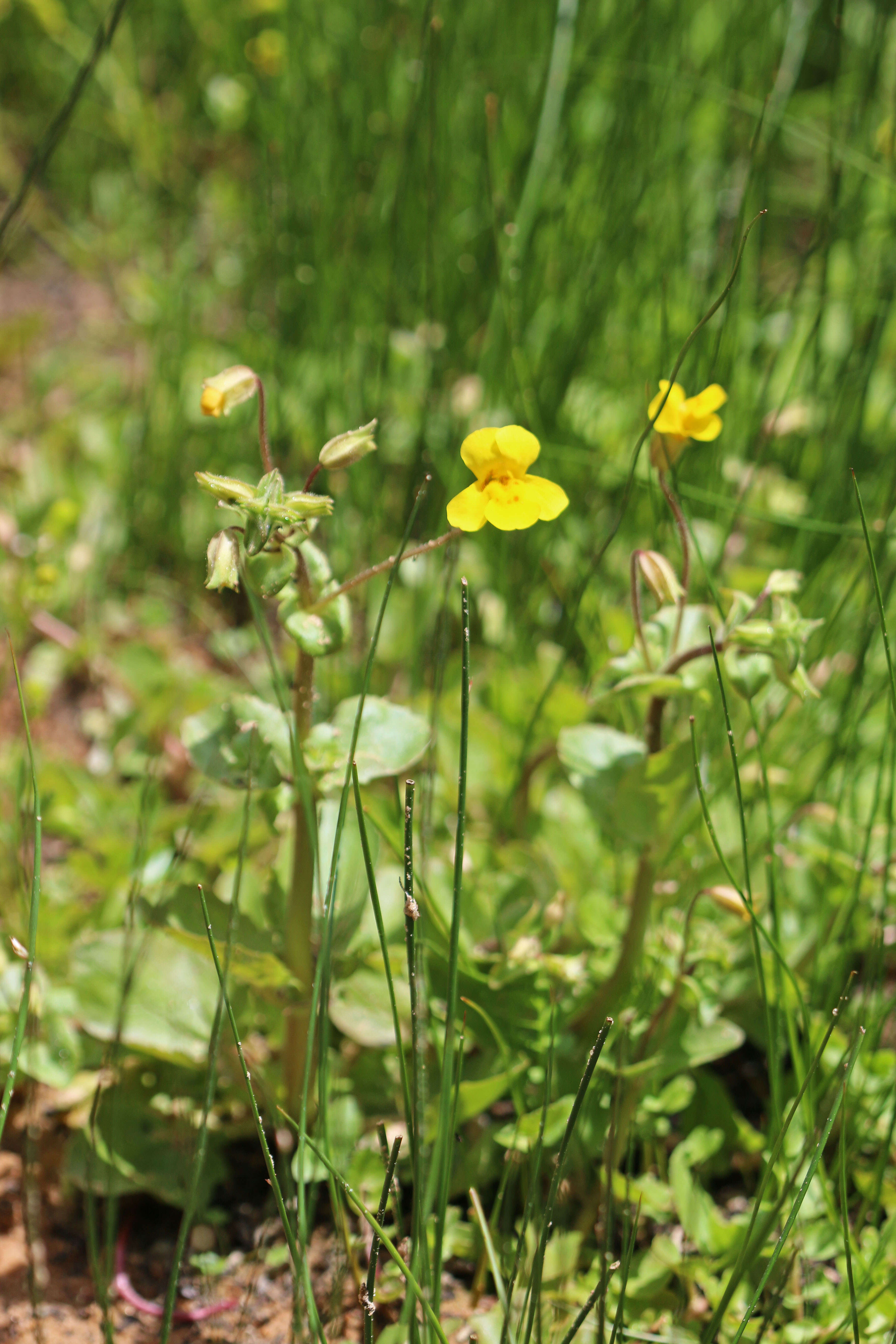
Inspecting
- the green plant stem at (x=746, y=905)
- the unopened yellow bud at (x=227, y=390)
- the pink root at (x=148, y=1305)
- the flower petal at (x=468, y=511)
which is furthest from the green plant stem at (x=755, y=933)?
the pink root at (x=148, y=1305)

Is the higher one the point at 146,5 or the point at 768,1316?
the point at 146,5

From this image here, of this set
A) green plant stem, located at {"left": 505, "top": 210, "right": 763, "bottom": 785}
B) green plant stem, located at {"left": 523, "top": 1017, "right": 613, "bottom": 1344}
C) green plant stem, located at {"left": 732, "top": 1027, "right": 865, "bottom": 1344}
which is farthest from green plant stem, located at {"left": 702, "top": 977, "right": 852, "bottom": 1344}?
green plant stem, located at {"left": 505, "top": 210, "right": 763, "bottom": 785}

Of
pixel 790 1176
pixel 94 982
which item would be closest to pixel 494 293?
pixel 94 982

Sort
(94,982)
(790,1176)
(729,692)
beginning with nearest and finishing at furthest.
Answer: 1. (790,1176)
2. (94,982)
3. (729,692)

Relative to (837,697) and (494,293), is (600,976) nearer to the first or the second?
(837,697)

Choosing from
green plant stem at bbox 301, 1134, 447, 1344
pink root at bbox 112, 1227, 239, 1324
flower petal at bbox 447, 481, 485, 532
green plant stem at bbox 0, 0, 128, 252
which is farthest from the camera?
green plant stem at bbox 0, 0, 128, 252

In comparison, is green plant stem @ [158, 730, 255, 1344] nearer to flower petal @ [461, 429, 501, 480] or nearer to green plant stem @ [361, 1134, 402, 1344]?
green plant stem @ [361, 1134, 402, 1344]

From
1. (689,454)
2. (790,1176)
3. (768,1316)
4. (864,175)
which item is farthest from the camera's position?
(864,175)

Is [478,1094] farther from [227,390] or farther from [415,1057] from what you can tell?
[227,390]
